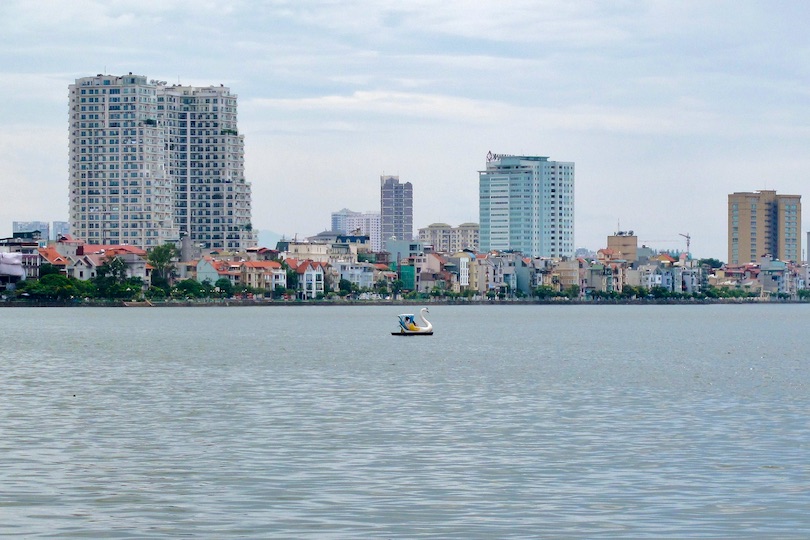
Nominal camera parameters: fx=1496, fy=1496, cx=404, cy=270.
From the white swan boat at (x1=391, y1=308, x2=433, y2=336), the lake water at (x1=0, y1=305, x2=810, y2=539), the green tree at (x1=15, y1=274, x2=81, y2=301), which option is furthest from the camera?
the green tree at (x1=15, y1=274, x2=81, y2=301)

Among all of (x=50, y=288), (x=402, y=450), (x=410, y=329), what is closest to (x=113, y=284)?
(x=50, y=288)

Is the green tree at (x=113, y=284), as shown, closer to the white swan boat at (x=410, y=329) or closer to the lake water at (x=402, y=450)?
the white swan boat at (x=410, y=329)

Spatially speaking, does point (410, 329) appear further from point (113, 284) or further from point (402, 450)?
point (113, 284)

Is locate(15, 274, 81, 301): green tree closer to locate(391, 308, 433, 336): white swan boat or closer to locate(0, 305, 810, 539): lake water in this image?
locate(391, 308, 433, 336): white swan boat

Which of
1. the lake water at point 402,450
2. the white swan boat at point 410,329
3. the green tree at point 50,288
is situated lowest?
the lake water at point 402,450

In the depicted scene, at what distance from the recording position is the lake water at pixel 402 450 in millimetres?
20625

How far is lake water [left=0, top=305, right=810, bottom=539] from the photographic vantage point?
20.6m

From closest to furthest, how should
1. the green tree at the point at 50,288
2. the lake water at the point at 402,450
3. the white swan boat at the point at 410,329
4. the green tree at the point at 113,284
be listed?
the lake water at the point at 402,450 → the white swan boat at the point at 410,329 → the green tree at the point at 50,288 → the green tree at the point at 113,284

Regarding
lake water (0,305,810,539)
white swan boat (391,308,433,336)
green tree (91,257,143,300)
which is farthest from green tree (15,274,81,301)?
lake water (0,305,810,539)

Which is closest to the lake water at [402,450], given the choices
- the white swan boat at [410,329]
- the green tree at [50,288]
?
the white swan boat at [410,329]

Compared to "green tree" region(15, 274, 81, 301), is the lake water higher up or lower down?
lower down

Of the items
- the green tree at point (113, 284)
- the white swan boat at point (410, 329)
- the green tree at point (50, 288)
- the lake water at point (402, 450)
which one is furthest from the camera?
the green tree at point (113, 284)

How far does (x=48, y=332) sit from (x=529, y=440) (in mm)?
76117

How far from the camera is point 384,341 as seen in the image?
292 ft
